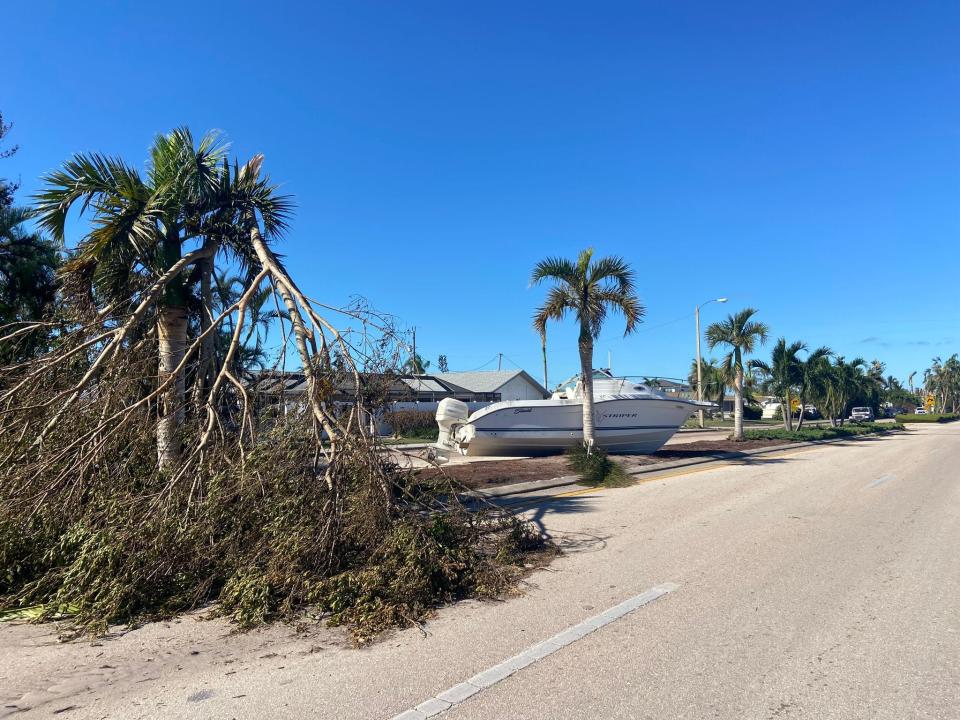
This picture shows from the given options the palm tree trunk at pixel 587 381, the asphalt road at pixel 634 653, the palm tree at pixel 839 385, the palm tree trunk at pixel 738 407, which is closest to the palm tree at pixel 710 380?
the palm tree at pixel 839 385

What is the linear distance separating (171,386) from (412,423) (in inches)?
426

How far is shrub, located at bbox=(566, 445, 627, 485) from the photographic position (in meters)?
14.4

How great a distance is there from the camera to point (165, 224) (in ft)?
29.3

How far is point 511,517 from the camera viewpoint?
25.0 ft

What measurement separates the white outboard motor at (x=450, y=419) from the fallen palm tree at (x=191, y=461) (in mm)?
10200

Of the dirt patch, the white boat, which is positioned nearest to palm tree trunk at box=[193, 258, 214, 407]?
the dirt patch

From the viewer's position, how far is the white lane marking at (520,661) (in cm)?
381

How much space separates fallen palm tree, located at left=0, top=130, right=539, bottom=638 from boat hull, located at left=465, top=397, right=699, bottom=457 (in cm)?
1045

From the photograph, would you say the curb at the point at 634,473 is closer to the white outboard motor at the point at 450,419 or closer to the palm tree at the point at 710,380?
the white outboard motor at the point at 450,419

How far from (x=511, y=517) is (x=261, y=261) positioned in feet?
14.9

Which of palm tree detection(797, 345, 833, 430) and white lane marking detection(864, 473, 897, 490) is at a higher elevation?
palm tree detection(797, 345, 833, 430)

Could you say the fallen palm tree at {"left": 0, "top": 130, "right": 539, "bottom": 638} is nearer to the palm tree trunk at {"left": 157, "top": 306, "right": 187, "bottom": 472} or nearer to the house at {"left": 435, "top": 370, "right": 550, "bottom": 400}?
the palm tree trunk at {"left": 157, "top": 306, "right": 187, "bottom": 472}

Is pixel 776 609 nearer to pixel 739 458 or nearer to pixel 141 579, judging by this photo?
pixel 141 579

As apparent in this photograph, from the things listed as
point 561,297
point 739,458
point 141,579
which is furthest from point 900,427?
point 141,579
